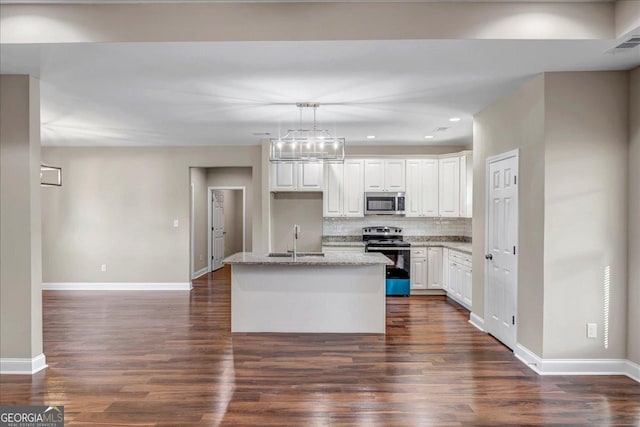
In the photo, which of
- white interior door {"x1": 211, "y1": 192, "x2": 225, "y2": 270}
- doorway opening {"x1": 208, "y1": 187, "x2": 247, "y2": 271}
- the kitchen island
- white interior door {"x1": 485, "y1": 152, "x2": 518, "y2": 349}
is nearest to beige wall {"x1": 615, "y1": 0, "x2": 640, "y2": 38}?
white interior door {"x1": 485, "y1": 152, "x2": 518, "y2": 349}

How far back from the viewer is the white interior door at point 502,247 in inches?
153

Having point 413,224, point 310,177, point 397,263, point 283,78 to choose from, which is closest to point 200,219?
point 310,177

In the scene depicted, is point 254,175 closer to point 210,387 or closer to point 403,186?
point 403,186

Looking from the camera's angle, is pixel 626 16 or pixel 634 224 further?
pixel 634 224

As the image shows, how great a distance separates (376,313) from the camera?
4.46 metres

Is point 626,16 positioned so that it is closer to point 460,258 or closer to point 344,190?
point 460,258

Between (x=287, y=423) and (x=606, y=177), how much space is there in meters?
3.28

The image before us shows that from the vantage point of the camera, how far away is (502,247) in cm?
414

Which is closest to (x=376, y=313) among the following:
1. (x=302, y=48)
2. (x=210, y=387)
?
(x=210, y=387)

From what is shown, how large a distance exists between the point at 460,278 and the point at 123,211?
5899mm

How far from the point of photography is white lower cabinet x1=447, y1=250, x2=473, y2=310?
5.47m

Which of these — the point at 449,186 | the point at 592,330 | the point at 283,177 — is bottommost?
the point at 592,330

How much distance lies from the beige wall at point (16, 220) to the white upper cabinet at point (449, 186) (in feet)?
18.6

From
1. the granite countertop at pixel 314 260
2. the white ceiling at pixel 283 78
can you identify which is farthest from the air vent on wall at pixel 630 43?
the granite countertop at pixel 314 260
